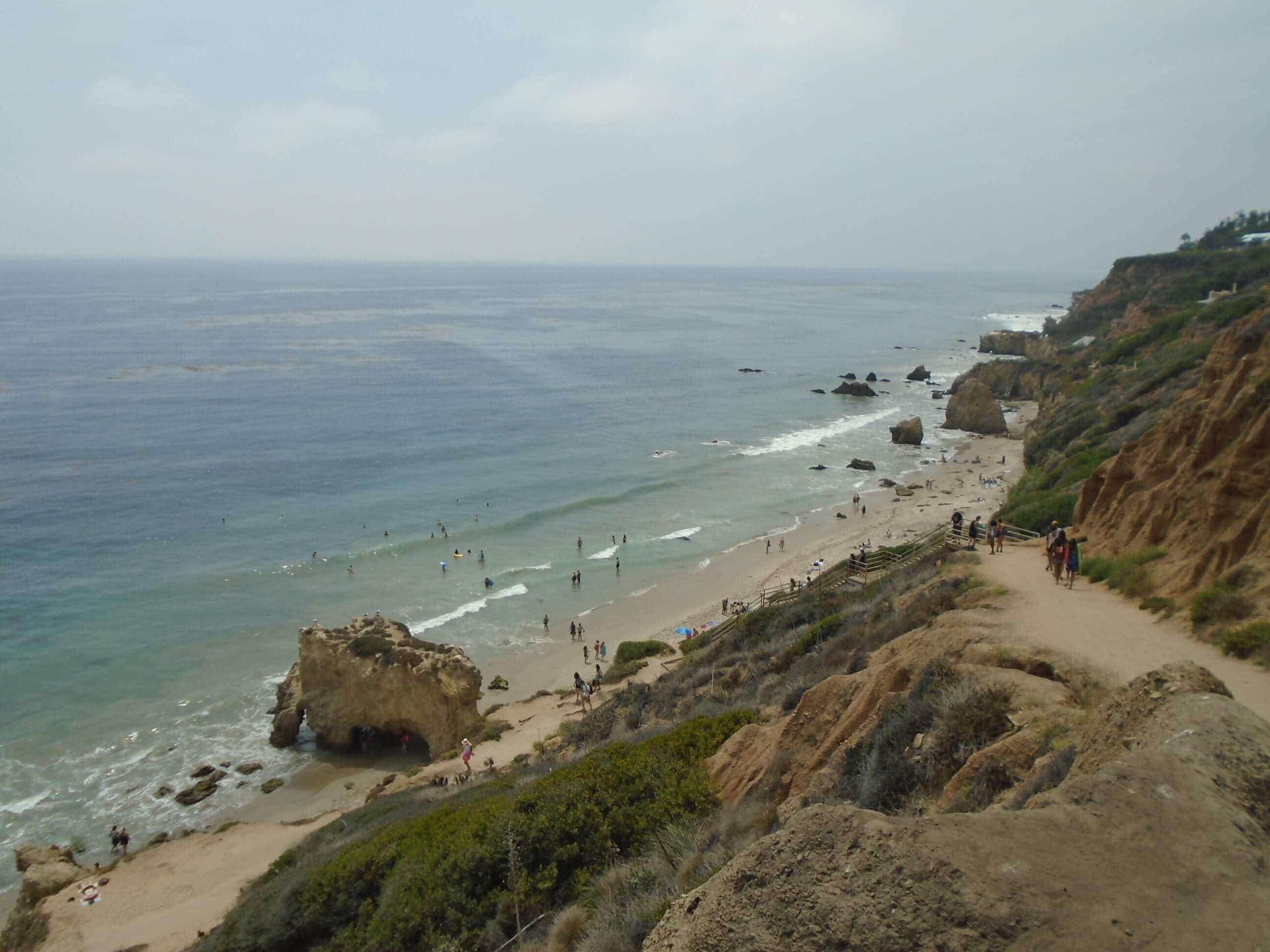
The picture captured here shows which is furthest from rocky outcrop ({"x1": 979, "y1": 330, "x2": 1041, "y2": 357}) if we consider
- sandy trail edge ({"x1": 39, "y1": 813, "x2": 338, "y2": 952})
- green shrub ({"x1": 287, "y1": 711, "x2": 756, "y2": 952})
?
green shrub ({"x1": 287, "y1": 711, "x2": 756, "y2": 952})

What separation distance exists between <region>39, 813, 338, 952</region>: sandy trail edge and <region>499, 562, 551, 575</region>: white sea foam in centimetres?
1689

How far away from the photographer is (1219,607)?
35.5ft

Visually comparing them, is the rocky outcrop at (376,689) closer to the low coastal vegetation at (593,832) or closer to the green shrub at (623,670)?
the green shrub at (623,670)

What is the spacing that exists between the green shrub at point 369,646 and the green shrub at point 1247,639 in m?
20.2

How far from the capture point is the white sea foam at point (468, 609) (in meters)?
31.0

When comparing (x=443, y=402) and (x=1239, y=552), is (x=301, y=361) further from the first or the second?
(x=1239, y=552)

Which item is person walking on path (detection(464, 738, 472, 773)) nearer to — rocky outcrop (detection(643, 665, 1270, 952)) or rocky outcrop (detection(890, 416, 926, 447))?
rocky outcrop (detection(643, 665, 1270, 952))

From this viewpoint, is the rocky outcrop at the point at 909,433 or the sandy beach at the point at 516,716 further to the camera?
the rocky outcrop at the point at 909,433

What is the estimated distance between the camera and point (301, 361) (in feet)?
276

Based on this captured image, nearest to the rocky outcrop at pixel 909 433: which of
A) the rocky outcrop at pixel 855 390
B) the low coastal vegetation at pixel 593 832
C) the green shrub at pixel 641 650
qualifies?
the rocky outcrop at pixel 855 390

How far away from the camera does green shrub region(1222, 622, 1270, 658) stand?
9.56 metres

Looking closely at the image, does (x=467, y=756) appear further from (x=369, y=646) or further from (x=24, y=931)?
(x=24, y=931)

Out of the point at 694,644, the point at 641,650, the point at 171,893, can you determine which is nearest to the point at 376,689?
the point at 171,893

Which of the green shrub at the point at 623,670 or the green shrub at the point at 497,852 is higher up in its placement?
the green shrub at the point at 497,852
